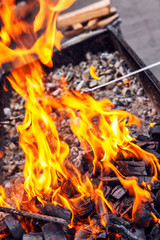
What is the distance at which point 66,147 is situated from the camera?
3.25m

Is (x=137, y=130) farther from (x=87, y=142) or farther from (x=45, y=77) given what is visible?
(x=45, y=77)

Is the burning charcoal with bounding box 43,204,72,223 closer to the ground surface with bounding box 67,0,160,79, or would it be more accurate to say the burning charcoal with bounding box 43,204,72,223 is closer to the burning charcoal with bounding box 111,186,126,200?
the burning charcoal with bounding box 111,186,126,200

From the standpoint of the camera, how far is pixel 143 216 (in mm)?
2068

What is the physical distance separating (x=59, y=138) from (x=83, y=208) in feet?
4.58

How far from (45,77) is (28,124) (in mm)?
1234

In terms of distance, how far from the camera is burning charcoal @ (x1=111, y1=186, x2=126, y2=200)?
7.53 ft

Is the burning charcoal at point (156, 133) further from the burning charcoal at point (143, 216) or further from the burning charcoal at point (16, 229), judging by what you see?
the burning charcoal at point (16, 229)

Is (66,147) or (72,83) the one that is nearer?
(66,147)

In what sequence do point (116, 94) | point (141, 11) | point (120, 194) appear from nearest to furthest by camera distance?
point (120, 194) → point (116, 94) → point (141, 11)

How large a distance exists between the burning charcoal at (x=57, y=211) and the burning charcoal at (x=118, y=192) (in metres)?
0.43

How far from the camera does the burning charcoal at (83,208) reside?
7.39ft

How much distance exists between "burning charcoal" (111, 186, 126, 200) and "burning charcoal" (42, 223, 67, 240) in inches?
21.8

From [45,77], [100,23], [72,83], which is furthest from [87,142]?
[100,23]

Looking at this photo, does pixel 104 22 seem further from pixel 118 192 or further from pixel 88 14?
pixel 118 192
